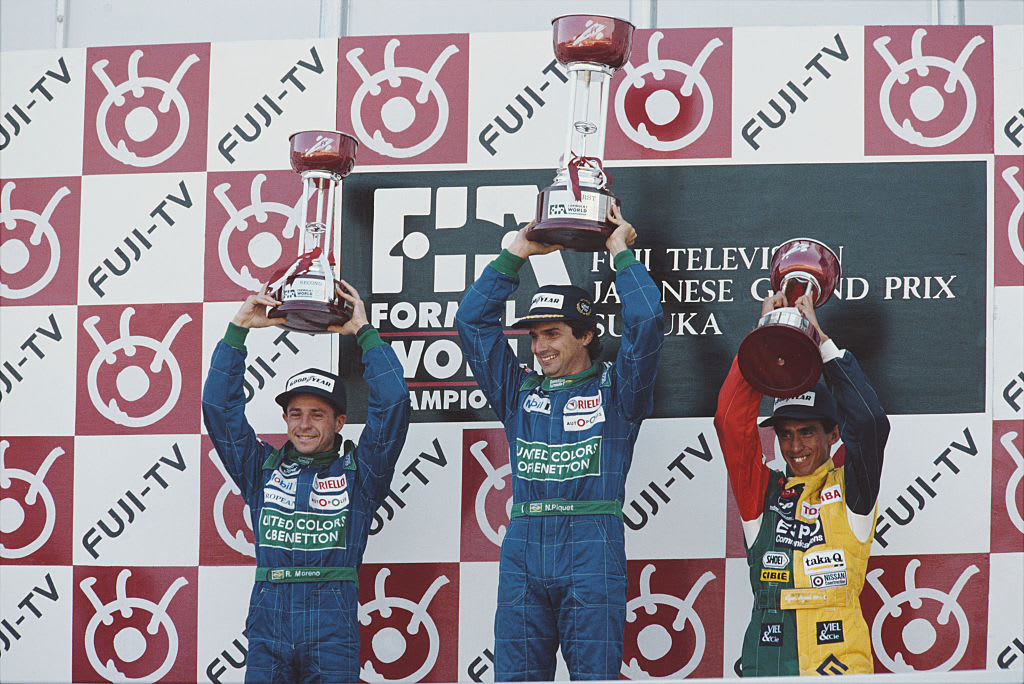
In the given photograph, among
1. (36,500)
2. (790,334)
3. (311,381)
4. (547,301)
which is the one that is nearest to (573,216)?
(547,301)

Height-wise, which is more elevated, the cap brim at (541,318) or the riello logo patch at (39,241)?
the riello logo patch at (39,241)

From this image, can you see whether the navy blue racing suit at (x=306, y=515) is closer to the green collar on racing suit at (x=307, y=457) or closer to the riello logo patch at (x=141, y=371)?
the green collar on racing suit at (x=307, y=457)

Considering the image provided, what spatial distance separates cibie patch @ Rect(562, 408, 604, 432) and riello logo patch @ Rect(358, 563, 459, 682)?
0.84 m

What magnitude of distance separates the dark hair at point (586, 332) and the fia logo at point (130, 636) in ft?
5.25

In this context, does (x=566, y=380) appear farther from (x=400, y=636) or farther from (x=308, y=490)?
(x=400, y=636)

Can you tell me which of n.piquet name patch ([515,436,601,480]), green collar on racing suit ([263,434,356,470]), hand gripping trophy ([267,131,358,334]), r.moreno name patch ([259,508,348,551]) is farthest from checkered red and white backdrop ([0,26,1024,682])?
n.piquet name patch ([515,436,601,480])

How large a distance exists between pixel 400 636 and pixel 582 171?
5.33ft

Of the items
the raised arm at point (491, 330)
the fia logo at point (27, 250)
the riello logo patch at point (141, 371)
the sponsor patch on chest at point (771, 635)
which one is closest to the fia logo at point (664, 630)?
the sponsor patch on chest at point (771, 635)

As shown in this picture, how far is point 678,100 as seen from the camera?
14.0 ft

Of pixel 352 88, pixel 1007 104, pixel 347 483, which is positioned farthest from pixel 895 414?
pixel 352 88

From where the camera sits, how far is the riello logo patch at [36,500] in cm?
437

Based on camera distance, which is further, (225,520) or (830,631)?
(225,520)

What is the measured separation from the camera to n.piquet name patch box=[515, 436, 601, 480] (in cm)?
354

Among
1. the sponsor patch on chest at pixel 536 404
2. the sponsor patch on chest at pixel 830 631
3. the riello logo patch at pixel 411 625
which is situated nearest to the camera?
the sponsor patch on chest at pixel 830 631
